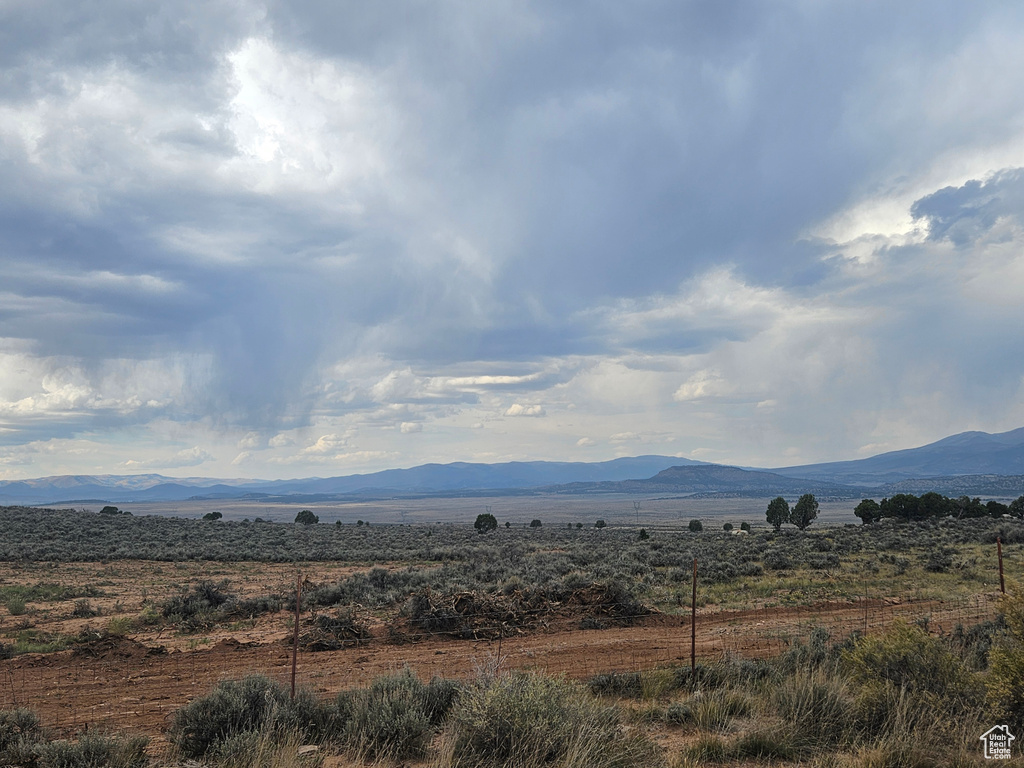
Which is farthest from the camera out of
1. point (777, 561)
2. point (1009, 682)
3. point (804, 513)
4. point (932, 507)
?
point (804, 513)

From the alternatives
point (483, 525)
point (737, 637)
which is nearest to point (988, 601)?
point (737, 637)

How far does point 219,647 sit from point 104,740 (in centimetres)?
865

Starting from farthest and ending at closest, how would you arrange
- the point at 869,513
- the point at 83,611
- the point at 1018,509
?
1. the point at 869,513
2. the point at 1018,509
3. the point at 83,611

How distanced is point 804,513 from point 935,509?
34.2ft

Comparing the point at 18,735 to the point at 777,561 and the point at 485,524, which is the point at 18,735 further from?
the point at 485,524

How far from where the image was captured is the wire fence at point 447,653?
426 inches

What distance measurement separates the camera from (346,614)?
56.1ft

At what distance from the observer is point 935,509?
5412 centimetres

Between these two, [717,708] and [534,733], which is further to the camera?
[717,708]

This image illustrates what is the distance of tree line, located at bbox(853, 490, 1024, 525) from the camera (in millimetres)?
52969

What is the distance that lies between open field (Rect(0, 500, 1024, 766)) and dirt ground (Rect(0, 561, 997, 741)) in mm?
69

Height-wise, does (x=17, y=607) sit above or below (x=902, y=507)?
above

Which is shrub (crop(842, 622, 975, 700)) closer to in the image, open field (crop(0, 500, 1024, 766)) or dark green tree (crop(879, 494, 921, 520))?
open field (crop(0, 500, 1024, 766))

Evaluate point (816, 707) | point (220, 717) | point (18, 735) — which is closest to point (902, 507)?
point (816, 707)
